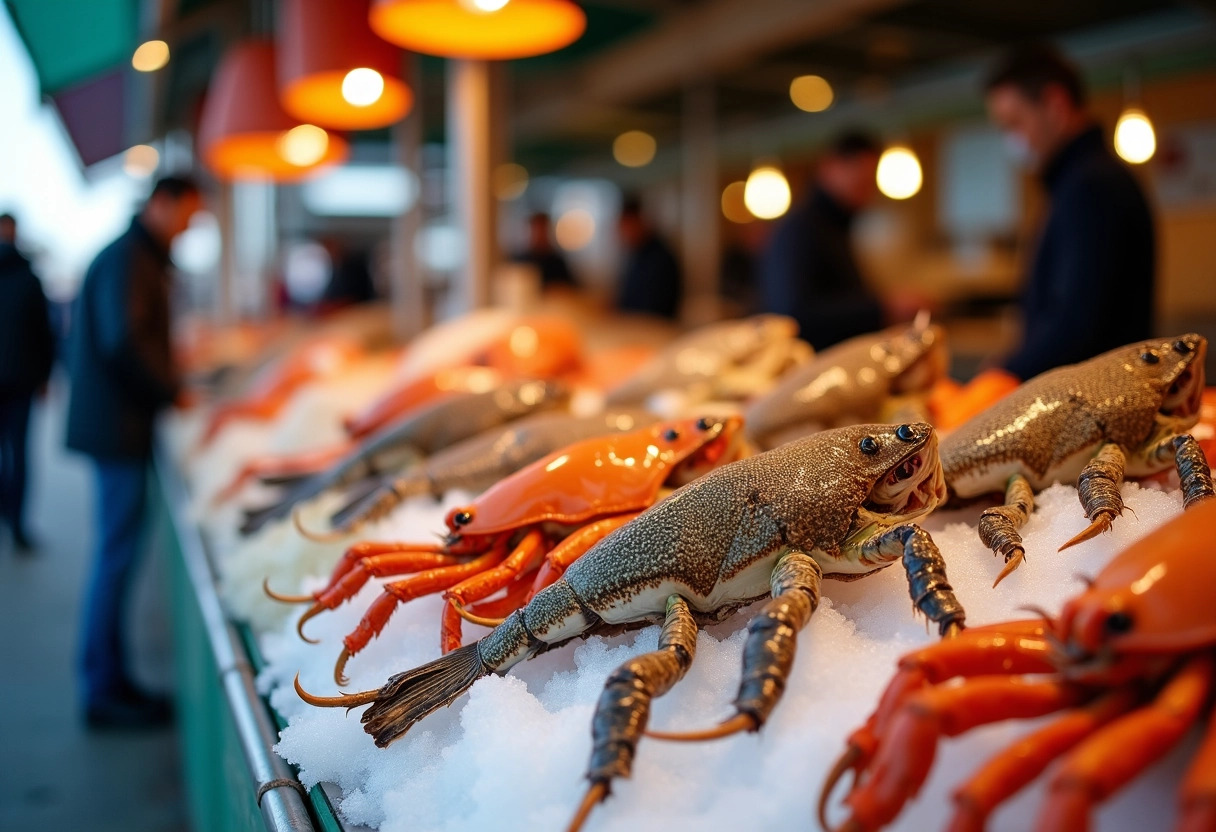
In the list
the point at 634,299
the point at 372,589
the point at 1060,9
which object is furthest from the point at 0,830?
the point at 1060,9

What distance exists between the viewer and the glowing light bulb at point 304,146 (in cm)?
385

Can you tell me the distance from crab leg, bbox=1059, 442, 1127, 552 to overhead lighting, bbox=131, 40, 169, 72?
4649mm

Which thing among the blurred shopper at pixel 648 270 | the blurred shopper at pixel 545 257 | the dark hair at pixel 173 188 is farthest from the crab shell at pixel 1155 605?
the blurred shopper at pixel 545 257

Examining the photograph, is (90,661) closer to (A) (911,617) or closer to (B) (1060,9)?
(A) (911,617)

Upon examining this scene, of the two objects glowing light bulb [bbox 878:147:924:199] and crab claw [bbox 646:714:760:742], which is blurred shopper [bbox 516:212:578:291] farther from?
crab claw [bbox 646:714:760:742]

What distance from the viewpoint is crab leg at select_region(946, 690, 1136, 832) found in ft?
1.98

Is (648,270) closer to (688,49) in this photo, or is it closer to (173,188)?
(688,49)

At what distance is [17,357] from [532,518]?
4.99 metres

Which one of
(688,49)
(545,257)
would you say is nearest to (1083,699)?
(688,49)

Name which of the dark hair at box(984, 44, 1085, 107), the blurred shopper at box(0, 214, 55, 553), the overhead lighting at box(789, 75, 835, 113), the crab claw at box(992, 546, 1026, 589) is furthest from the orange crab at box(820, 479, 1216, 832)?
the overhead lighting at box(789, 75, 835, 113)

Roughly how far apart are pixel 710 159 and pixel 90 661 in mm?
4058

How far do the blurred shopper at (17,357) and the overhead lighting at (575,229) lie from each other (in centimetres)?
672

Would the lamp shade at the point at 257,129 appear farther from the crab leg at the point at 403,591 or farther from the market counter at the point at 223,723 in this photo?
the crab leg at the point at 403,591

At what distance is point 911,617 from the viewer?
3.00ft
